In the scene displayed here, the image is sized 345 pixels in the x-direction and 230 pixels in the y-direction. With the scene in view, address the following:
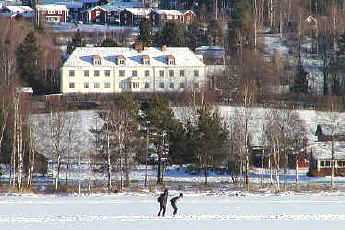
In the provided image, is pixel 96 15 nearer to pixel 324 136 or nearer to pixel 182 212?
pixel 324 136

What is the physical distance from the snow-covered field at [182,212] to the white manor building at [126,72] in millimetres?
30900

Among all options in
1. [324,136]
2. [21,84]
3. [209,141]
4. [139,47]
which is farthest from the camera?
[139,47]

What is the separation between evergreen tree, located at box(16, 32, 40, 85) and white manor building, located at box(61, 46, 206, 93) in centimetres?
204

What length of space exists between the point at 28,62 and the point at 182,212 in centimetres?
3766

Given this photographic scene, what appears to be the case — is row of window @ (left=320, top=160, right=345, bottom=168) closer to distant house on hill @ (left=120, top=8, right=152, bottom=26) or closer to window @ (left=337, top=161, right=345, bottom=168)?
→ window @ (left=337, top=161, right=345, bottom=168)

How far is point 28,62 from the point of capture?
Result: 193ft

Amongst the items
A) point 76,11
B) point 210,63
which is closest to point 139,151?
point 210,63

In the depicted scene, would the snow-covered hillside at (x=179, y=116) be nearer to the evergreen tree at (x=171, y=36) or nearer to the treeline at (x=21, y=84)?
the treeline at (x=21, y=84)

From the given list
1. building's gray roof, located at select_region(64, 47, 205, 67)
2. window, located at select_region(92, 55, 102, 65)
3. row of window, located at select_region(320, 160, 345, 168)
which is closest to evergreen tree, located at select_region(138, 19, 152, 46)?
building's gray roof, located at select_region(64, 47, 205, 67)

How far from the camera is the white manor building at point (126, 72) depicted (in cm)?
5972

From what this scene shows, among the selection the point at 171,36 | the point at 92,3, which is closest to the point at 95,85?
the point at 171,36

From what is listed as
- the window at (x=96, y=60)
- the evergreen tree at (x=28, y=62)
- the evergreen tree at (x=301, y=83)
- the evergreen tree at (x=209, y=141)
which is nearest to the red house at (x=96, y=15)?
the window at (x=96, y=60)

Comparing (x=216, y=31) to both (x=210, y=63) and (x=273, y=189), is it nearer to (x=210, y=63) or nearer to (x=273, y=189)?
(x=210, y=63)

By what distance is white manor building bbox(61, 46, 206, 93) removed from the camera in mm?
59719
